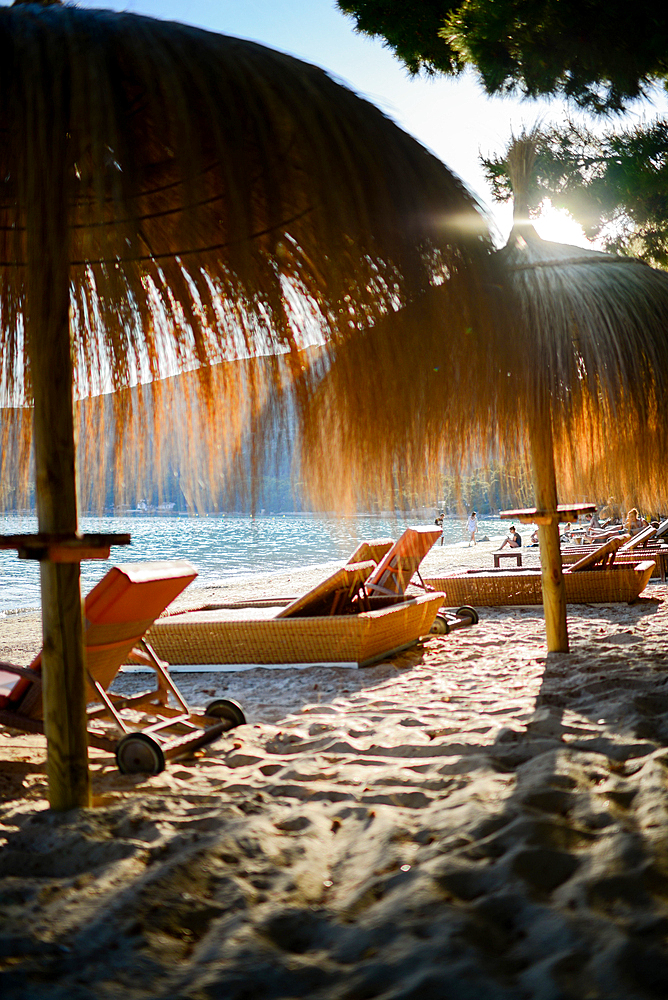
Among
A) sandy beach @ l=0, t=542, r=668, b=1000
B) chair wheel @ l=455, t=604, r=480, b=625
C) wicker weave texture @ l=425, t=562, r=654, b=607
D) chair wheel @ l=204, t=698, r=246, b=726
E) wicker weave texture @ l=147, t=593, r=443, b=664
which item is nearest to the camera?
sandy beach @ l=0, t=542, r=668, b=1000

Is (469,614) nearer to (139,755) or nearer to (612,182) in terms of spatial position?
(612,182)

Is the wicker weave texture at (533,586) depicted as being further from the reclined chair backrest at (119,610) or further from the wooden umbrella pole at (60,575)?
the wooden umbrella pole at (60,575)

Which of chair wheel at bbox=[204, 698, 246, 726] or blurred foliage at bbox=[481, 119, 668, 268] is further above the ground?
blurred foliage at bbox=[481, 119, 668, 268]

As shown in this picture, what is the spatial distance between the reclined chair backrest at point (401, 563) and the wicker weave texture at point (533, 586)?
6.29 ft

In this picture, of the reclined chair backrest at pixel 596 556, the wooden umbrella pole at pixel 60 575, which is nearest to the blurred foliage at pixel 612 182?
the reclined chair backrest at pixel 596 556

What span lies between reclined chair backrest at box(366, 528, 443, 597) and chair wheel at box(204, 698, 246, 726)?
2238 millimetres

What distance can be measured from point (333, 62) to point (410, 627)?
420cm

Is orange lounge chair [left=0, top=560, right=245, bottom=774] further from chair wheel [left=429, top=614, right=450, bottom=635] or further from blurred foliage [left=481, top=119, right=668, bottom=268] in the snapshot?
blurred foliage [left=481, top=119, right=668, bottom=268]

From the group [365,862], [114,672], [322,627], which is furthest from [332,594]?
[365,862]

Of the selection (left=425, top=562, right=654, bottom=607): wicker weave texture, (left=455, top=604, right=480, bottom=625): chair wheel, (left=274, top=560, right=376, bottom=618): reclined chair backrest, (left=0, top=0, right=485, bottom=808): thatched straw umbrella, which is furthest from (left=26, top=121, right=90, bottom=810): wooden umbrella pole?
(left=425, top=562, right=654, bottom=607): wicker weave texture

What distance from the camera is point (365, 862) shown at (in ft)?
6.53

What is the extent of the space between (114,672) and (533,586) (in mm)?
5264

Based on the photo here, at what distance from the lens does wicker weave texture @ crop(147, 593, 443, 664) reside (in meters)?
4.96

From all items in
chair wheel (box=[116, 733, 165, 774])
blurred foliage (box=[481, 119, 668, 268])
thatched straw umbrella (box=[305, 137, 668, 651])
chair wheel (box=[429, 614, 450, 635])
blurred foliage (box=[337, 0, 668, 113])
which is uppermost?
blurred foliage (box=[337, 0, 668, 113])
